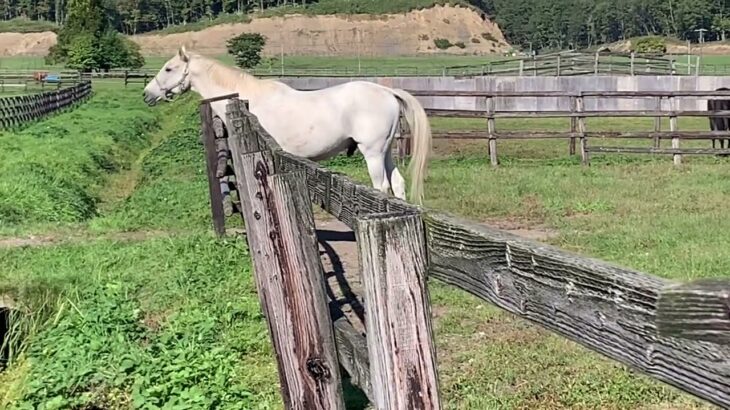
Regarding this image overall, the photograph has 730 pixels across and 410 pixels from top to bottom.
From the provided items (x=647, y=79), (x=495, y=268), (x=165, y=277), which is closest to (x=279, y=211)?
(x=495, y=268)

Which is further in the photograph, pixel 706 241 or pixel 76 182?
pixel 76 182

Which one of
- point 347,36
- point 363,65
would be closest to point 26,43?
point 347,36

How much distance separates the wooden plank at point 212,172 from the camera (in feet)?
28.2

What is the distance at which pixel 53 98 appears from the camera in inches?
1149

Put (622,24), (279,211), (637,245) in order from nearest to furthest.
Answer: (279,211), (637,245), (622,24)

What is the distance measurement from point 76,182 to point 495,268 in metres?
12.8

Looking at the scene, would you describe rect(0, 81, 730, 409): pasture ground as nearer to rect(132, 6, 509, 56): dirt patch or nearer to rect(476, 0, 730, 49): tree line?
rect(132, 6, 509, 56): dirt patch

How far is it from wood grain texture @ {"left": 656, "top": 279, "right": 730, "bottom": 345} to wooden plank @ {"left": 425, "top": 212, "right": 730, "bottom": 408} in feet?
0.05

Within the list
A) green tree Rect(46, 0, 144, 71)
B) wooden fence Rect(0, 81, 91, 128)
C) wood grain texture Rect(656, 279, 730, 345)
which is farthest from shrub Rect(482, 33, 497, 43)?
wood grain texture Rect(656, 279, 730, 345)

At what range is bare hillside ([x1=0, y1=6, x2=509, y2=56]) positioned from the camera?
4503 inches

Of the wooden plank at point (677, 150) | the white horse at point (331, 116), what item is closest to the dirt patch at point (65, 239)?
the white horse at point (331, 116)

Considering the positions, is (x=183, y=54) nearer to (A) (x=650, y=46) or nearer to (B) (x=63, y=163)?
(B) (x=63, y=163)

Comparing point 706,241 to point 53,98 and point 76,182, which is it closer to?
point 76,182

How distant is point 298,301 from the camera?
283 centimetres
